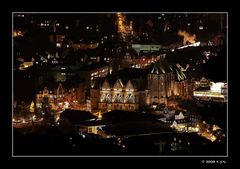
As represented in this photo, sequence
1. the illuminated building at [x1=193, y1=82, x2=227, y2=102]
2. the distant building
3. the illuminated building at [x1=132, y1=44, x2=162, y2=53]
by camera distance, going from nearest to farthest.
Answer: the illuminated building at [x1=193, y1=82, x2=227, y2=102], the distant building, the illuminated building at [x1=132, y1=44, x2=162, y2=53]

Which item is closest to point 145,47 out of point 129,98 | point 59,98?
point 129,98

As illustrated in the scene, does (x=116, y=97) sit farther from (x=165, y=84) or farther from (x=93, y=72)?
(x=165, y=84)

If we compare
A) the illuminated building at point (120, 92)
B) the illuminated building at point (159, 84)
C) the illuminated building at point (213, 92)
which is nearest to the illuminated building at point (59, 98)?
the illuminated building at point (120, 92)

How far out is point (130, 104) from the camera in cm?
415

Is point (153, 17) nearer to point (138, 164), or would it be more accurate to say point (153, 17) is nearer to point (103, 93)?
point (103, 93)

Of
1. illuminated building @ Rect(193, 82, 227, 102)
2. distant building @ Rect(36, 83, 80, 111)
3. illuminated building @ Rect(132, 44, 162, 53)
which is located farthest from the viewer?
illuminated building @ Rect(132, 44, 162, 53)

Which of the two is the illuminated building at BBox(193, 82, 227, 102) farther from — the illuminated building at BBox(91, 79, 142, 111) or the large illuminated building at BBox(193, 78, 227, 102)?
the illuminated building at BBox(91, 79, 142, 111)

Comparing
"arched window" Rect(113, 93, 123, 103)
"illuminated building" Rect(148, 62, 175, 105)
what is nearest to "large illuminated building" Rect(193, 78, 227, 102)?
"illuminated building" Rect(148, 62, 175, 105)

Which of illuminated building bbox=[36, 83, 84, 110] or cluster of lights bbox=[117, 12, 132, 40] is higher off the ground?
cluster of lights bbox=[117, 12, 132, 40]

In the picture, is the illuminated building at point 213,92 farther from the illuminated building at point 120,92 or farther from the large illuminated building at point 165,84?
the illuminated building at point 120,92

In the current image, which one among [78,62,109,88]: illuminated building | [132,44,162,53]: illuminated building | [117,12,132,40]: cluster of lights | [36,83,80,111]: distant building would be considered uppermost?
[117,12,132,40]: cluster of lights

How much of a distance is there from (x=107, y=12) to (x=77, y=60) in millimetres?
544

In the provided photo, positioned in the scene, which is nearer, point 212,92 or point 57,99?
point 212,92

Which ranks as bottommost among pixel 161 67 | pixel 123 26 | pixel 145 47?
pixel 161 67
